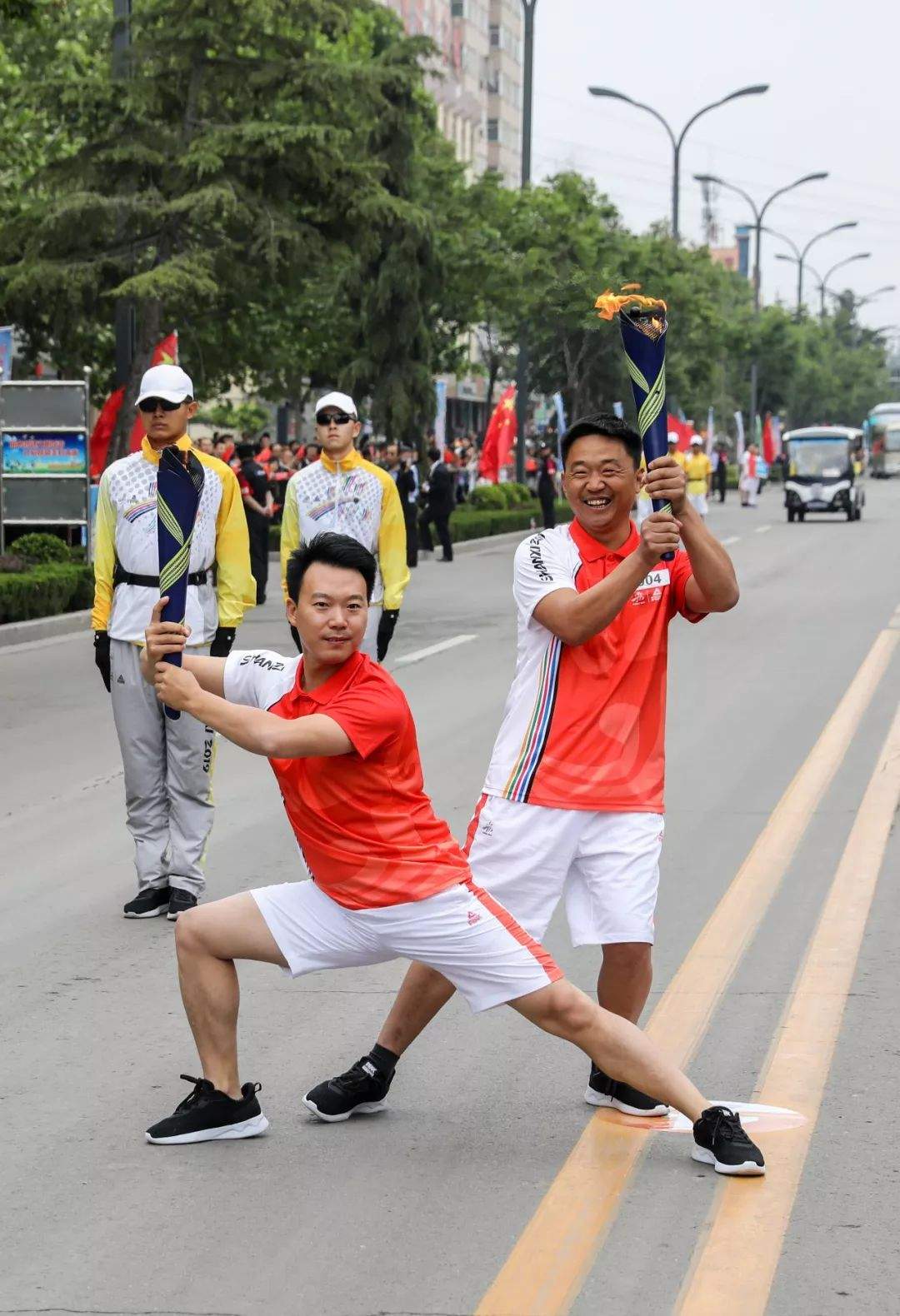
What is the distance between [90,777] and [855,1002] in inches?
220

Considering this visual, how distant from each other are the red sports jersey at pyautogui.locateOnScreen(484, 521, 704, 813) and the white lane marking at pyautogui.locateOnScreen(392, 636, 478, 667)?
441 inches

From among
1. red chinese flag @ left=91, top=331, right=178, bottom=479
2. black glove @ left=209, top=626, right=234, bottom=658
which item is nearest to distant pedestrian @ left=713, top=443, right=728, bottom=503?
red chinese flag @ left=91, top=331, right=178, bottom=479

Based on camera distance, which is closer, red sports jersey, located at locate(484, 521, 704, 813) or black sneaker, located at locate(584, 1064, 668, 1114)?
red sports jersey, located at locate(484, 521, 704, 813)

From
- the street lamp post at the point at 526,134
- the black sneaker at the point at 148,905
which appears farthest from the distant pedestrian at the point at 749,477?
the black sneaker at the point at 148,905

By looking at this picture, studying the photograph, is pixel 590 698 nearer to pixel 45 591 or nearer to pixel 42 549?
pixel 45 591

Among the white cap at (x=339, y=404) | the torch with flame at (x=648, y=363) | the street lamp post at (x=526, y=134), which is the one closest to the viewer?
the torch with flame at (x=648, y=363)

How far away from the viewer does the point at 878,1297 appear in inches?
155

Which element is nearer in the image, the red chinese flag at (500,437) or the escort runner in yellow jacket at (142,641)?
the escort runner in yellow jacket at (142,641)

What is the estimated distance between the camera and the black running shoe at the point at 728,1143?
4.59 meters

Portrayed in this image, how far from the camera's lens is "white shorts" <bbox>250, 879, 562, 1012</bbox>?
459 cm

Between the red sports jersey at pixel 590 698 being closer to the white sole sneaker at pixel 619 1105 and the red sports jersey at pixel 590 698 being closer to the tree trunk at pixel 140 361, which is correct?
the white sole sneaker at pixel 619 1105

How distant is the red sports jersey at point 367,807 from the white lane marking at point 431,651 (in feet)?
37.6

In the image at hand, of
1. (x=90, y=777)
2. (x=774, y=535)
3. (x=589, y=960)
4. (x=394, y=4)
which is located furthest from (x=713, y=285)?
(x=589, y=960)

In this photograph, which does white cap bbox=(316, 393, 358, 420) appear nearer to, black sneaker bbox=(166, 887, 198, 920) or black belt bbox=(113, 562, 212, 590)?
black belt bbox=(113, 562, 212, 590)
